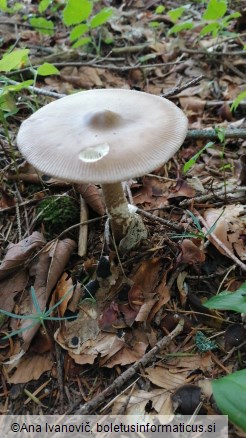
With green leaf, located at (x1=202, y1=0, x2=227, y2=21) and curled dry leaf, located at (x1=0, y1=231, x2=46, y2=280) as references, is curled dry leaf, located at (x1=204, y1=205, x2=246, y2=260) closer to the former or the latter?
curled dry leaf, located at (x1=0, y1=231, x2=46, y2=280)

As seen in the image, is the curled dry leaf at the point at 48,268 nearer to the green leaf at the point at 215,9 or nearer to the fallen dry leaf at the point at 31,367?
the fallen dry leaf at the point at 31,367

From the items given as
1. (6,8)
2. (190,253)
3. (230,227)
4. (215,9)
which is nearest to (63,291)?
(190,253)

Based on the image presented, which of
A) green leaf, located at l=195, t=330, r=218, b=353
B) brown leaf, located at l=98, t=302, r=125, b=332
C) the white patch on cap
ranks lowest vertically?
green leaf, located at l=195, t=330, r=218, b=353

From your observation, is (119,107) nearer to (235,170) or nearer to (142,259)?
(142,259)

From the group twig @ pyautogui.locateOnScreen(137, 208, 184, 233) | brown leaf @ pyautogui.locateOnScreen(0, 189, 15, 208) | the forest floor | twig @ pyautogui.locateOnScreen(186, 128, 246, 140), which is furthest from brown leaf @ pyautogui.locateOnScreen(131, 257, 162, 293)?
twig @ pyautogui.locateOnScreen(186, 128, 246, 140)

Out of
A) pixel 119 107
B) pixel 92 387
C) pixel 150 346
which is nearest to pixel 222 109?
pixel 119 107

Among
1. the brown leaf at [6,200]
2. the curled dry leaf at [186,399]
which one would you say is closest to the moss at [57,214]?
the brown leaf at [6,200]
